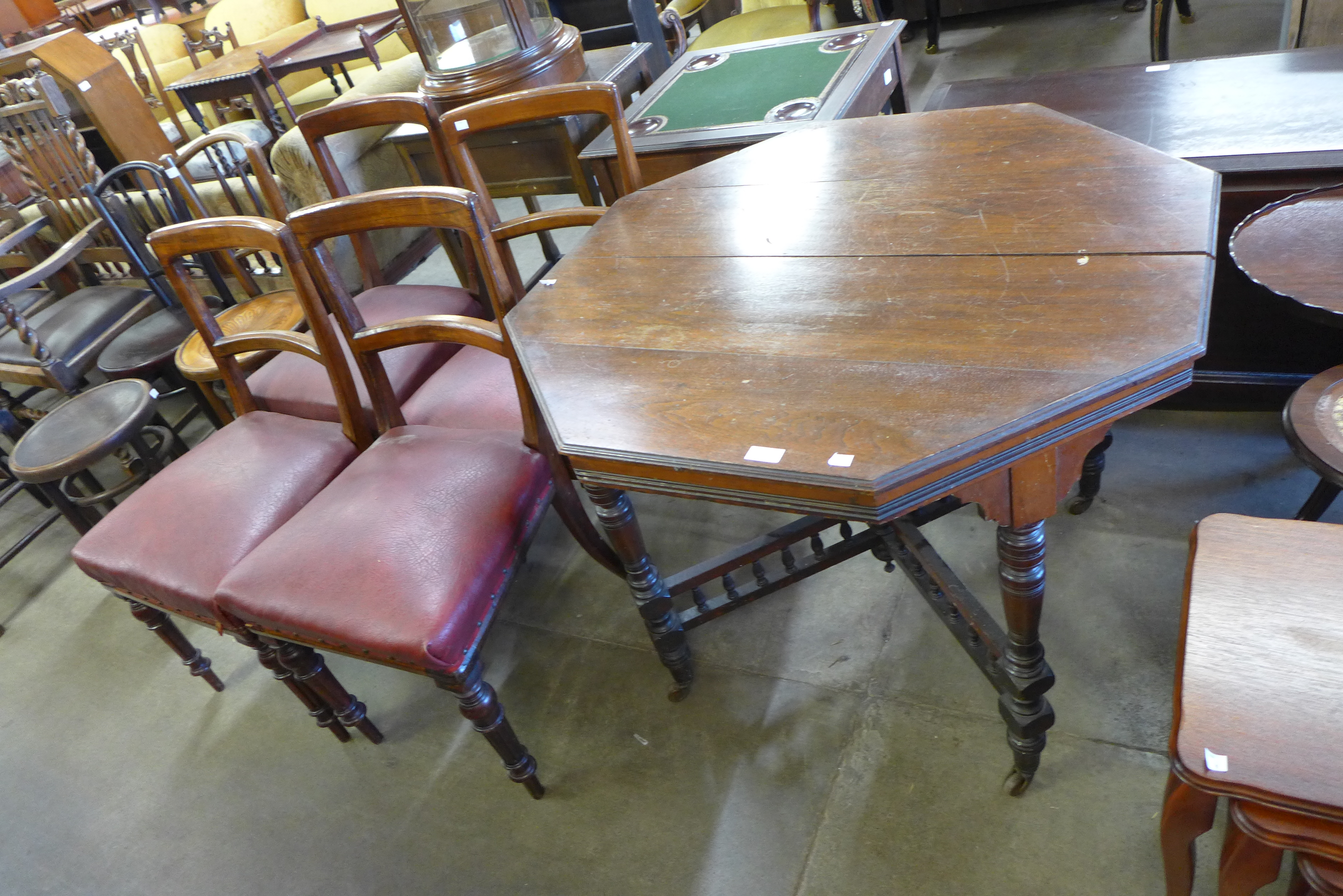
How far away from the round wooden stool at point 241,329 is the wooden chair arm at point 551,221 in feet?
2.71

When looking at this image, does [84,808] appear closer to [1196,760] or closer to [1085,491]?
[1196,760]

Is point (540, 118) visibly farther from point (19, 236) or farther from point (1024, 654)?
point (19, 236)

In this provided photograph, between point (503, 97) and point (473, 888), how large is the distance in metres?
1.68

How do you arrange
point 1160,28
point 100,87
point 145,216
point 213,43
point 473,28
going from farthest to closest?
point 213,43 < point 100,87 < point 145,216 < point 1160,28 < point 473,28

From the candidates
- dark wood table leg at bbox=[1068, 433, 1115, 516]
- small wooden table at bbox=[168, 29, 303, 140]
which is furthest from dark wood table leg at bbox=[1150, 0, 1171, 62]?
small wooden table at bbox=[168, 29, 303, 140]

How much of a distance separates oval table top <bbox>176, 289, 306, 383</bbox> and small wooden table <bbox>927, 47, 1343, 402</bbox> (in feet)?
6.76

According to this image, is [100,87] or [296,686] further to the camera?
[100,87]

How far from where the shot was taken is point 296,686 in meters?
1.73

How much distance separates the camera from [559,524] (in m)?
2.31

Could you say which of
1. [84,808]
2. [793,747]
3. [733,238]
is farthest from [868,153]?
[84,808]

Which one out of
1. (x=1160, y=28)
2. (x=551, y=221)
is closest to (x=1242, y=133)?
(x=551, y=221)

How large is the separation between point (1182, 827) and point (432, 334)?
4.66ft

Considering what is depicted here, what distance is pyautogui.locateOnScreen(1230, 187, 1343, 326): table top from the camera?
1.30m

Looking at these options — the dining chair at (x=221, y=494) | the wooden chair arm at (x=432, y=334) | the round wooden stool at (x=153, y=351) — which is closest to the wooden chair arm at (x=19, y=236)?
the round wooden stool at (x=153, y=351)
